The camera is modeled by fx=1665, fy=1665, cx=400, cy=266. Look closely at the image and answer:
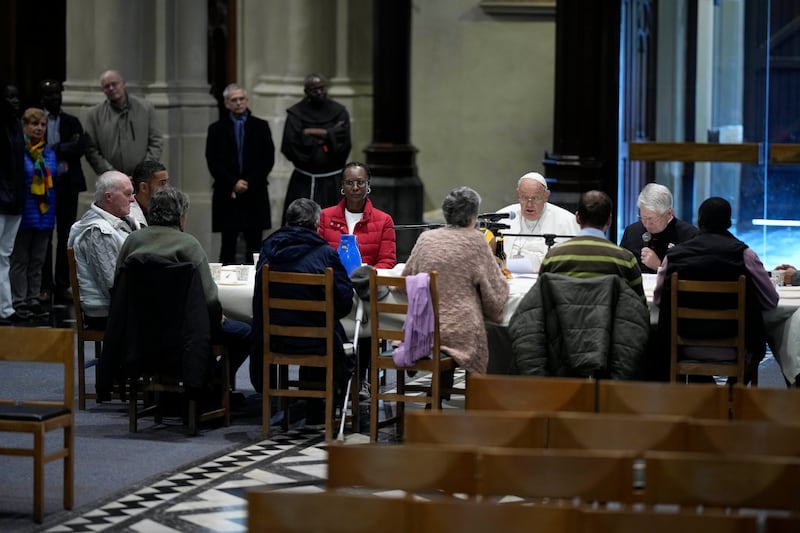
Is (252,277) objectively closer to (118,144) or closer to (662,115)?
(118,144)

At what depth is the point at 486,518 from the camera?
4.10 m

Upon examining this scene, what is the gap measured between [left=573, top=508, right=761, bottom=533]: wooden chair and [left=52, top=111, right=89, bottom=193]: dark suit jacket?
7580 mm

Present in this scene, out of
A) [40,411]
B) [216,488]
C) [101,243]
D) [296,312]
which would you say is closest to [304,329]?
[296,312]

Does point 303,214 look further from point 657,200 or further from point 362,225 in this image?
point 657,200

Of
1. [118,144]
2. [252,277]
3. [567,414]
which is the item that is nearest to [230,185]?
[118,144]

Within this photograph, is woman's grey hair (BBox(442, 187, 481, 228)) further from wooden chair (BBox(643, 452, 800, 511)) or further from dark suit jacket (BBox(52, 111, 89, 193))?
dark suit jacket (BBox(52, 111, 89, 193))

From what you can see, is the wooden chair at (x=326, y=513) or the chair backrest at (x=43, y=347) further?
the chair backrest at (x=43, y=347)

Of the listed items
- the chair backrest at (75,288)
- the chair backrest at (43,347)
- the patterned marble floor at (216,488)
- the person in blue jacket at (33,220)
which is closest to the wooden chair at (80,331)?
the chair backrest at (75,288)

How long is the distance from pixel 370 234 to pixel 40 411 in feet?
9.10

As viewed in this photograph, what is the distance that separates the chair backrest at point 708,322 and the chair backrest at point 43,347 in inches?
104

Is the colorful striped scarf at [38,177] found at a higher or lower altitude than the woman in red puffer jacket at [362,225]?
higher

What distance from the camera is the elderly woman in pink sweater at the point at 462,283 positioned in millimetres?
7344

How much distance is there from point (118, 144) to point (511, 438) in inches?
272

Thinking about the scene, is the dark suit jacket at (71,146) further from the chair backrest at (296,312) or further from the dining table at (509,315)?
the chair backrest at (296,312)
